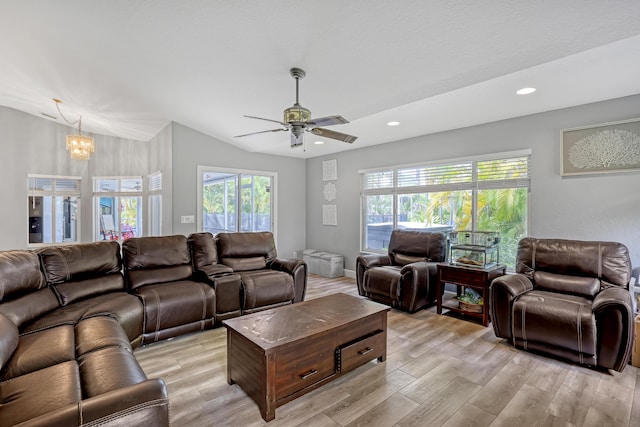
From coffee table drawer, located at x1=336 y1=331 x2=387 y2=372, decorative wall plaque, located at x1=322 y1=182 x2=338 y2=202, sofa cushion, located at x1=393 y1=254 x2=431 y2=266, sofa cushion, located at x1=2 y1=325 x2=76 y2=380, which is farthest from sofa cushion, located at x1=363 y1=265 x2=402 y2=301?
sofa cushion, located at x1=2 y1=325 x2=76 y2=380

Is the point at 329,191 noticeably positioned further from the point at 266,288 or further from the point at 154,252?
the point at 154,252

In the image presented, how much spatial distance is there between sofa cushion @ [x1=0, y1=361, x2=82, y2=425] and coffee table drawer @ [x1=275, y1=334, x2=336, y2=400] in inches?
42.4

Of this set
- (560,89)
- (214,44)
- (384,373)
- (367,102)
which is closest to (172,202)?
(214,44)

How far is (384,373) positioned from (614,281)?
241cm

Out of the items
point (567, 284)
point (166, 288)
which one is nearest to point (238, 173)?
point (166, 288)

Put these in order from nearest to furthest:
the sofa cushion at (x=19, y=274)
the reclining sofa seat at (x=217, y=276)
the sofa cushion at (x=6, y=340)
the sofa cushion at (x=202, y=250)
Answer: the sofa cushion at (x=6, y=340)
the sofa cushion at (x=19, y=274)
the reclining sofa seat at (x=217, y=276)
the sofa cushion at (x=202, y=250)

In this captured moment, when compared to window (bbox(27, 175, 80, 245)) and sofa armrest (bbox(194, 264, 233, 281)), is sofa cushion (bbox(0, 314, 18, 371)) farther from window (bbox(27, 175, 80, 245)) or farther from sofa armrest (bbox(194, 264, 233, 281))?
window (bbox(27, 175, 80, 245))

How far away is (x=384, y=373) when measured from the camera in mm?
2523

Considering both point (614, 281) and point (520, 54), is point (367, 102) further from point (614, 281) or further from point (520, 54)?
point (614, 281)

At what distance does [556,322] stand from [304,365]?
2252mm

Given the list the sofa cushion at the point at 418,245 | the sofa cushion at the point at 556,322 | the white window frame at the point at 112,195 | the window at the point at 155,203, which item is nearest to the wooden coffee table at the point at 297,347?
the sofa cushion at the point at 556,322

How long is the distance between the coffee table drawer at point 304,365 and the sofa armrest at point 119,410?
2.71ft

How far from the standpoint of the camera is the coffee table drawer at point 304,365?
2.02 meters

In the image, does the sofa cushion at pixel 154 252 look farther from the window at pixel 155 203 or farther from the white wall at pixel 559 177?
the white wall at pixel 559 177
